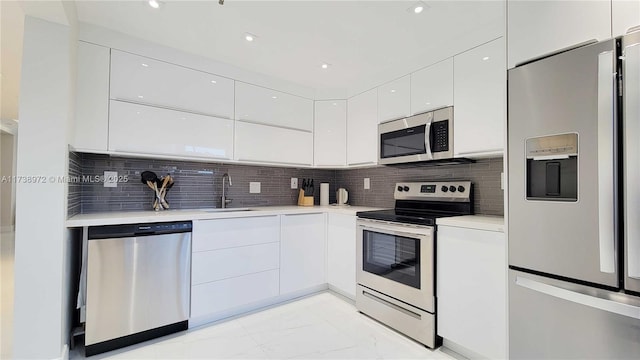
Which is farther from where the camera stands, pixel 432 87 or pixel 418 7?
pixel 432 87

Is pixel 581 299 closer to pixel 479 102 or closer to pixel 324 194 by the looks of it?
pixel 479 102

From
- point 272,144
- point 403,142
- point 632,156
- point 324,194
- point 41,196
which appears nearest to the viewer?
point 632,156

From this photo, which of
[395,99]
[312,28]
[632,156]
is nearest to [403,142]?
[395,99]

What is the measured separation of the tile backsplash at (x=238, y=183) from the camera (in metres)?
2.29

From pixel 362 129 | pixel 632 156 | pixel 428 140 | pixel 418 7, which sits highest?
pixel 418 7

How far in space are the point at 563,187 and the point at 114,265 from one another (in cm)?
266

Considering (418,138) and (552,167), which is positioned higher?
(418,138)

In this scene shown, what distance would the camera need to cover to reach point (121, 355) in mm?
1892

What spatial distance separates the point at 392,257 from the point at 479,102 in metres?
1.37

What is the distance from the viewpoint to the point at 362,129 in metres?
3.02

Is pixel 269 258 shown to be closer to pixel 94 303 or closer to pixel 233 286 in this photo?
pixel 233 286

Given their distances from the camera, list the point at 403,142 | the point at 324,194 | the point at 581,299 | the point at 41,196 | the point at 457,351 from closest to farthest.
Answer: the point at 581,299, the point at 41,196, the point at 457,351, the point at 403,142, the point at 324,194

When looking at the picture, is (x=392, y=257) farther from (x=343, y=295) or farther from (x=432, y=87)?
(x=432, y=87)

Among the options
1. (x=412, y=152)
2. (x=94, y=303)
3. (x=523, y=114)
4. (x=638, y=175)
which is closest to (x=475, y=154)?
(x=412, y=152)
